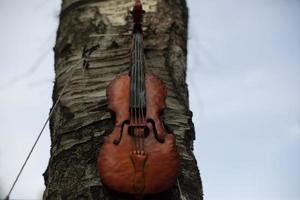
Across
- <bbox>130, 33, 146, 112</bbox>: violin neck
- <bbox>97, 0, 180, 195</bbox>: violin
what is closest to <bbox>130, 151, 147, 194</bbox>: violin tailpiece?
<bbox>97, 0, 180, 195</bbox>: violin

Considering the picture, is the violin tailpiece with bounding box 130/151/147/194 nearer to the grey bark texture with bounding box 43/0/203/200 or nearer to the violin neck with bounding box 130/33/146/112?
the grey bark texture with bounding box 43/0/203/200

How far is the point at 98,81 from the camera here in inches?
78.2

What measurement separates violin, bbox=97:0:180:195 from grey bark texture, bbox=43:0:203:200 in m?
0.05

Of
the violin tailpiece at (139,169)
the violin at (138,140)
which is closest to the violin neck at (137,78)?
the violin at (138,140)

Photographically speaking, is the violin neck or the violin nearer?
the violin

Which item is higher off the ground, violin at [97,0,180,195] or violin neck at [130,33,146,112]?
violin neck at [130,33,146,112]

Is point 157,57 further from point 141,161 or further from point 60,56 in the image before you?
point 141,161

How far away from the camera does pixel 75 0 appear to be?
249 cm

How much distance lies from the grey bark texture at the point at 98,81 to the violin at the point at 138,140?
0.17ft

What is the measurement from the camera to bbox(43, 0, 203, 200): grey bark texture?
166cm

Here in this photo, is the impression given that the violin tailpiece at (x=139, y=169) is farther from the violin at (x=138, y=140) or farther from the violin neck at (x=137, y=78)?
the violin neck at (x=137, y=78)

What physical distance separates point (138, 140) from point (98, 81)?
48 cm

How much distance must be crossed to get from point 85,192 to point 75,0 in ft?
3.87

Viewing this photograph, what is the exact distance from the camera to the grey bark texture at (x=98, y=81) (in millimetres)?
1664
